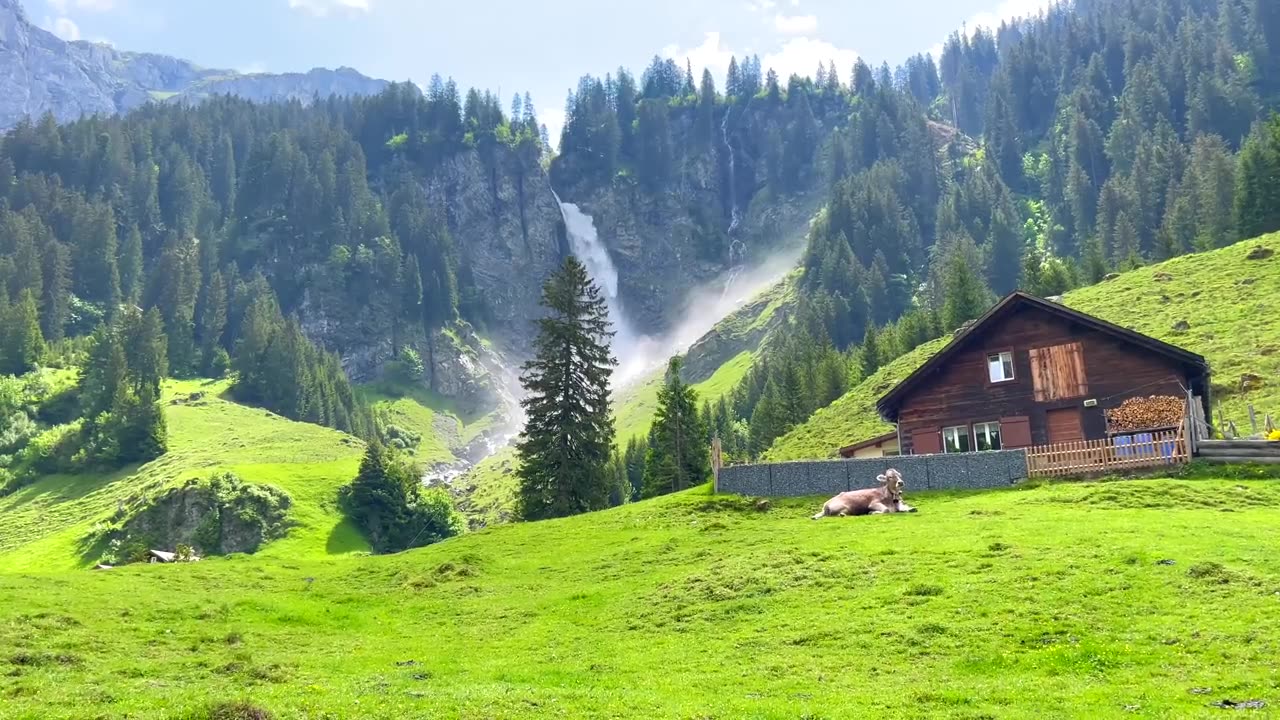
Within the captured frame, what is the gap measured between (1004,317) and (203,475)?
247 feet

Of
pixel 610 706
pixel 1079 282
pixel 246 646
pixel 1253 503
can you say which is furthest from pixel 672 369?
pixel 1079 282

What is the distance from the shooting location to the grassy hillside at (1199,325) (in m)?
53.4

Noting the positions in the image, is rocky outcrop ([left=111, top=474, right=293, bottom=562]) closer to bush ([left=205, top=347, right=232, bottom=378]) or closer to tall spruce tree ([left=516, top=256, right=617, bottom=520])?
tall spruce tree ([left=516, top=256, right=617, bottom=520])

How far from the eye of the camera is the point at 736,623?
24.0 meters

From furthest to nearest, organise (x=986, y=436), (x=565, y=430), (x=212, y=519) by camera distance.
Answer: (x=212, y=519) < (x=565, y=430) < (x=986, y=436)

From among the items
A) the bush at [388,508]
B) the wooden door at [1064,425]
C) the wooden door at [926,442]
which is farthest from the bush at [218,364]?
the wooden door at [1064,425]

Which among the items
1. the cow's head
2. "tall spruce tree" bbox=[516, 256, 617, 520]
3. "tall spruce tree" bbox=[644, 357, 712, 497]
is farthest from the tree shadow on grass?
the cow's head

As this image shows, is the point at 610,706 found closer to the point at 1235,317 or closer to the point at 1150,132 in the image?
the point at 1235,317

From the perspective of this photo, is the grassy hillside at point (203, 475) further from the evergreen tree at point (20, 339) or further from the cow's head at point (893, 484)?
the cow's head at point (893, 484)

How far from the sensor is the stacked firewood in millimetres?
43344

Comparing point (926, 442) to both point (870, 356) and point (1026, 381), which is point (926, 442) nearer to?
point (1026, 381)

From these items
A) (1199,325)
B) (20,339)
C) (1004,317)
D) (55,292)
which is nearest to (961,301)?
(1199,325)

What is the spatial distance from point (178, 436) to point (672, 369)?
86272 mm

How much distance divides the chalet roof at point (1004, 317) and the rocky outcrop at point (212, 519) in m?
57.9
